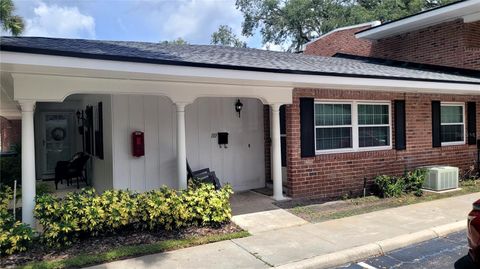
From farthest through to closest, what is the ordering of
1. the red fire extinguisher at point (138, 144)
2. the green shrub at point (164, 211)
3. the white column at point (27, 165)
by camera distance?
the red fire extinguisher at point (138, 144)
the green shrub at point (164, 211)
the white column at point (27, 165)

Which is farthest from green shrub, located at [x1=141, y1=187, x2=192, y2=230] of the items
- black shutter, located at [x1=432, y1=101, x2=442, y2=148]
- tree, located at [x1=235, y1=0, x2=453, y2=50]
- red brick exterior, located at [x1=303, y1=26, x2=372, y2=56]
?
tree, located at [x1=235, y1=0, x2=453, y2=50]

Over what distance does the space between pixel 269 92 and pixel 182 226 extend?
342 centimetres

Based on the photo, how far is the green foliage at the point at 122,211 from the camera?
5.56 metres

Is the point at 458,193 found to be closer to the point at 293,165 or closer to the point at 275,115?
the point at 293,165

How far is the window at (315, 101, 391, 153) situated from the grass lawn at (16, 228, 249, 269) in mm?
3829

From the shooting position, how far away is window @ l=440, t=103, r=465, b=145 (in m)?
11.3

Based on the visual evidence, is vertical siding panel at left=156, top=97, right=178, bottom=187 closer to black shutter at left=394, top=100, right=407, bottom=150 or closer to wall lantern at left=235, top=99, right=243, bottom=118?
wall lantern at left=235, top=99, right=243, bottom=118

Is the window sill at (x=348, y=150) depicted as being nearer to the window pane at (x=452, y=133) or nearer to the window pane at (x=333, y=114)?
the window pane at (x=333, y=114)

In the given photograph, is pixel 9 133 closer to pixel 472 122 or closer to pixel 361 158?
pixel 361 158

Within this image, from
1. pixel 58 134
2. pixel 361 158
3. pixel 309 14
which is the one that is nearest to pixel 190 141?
pixel 361 158

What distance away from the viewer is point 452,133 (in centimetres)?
1151

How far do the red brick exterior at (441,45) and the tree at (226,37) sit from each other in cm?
2877

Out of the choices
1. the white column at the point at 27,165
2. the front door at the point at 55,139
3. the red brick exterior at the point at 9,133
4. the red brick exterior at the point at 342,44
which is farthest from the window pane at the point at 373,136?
the red brick exterior at the point at 9,133

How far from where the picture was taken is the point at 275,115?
841 centimetres
